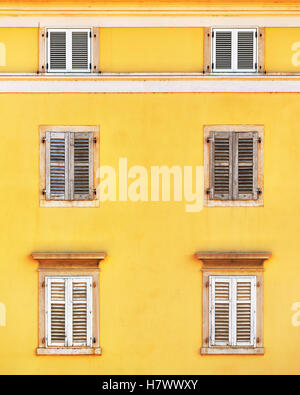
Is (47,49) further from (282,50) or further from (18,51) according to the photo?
(282,50)

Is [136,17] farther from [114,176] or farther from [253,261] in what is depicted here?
[253,261]

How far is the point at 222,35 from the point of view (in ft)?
30.4

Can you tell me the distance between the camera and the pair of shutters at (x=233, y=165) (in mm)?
9156

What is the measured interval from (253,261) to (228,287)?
0.64 m

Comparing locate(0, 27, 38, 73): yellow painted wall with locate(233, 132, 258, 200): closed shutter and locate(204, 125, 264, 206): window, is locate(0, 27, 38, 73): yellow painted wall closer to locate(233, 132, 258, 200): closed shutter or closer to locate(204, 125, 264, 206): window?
locate(204, 125, 264, 206): window

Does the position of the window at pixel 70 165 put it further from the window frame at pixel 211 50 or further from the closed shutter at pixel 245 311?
the closed shutter at pixel 245 311

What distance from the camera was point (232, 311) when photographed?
9.16 metres

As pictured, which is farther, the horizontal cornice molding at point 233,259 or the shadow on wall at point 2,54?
the shadow on wall at point 2,54

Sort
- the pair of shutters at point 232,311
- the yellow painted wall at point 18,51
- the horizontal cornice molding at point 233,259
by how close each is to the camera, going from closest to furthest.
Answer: the horizontal cornice molding at point 233,259 < the pair of shutters at point 232,311 < the yellow painted wall at point 18,51

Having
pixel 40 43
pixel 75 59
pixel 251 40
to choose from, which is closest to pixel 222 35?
pixel 251 40

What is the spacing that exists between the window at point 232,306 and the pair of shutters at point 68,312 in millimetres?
2076

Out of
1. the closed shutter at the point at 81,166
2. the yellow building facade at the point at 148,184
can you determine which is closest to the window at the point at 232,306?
the yellow building facade at the point at 148,184

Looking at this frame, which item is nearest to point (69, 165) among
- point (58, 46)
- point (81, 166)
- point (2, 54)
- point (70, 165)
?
point (70, 165)

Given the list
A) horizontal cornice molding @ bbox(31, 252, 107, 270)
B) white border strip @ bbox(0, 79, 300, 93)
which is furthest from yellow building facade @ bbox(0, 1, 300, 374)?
horizontal cornice molding @ bbox(31, 252, 107, 270)
